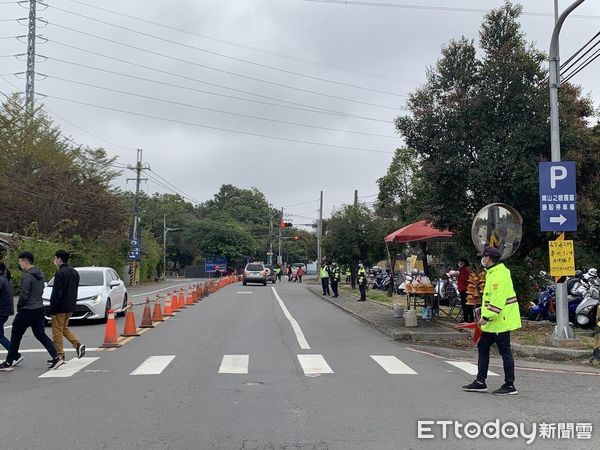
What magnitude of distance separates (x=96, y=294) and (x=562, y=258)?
38.2 ft

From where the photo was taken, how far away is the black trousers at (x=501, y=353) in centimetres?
814

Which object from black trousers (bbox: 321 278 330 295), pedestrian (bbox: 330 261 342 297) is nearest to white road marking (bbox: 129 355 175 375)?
pedestrian (bbox: 330 261 342 297)

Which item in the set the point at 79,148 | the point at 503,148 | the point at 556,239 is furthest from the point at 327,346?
the point at 79,148

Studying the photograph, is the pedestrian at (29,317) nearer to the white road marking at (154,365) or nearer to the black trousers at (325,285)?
the white road marking at (154,365)

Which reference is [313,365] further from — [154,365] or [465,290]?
[465,290]

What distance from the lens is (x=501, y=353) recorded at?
26.9 feet

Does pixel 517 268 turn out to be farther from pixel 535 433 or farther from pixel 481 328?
pixel 535 433

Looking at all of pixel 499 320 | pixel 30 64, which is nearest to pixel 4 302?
pixel 499 320

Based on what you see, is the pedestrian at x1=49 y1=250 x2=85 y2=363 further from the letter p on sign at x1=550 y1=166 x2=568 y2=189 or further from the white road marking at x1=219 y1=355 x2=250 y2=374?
the letter p on sign at x1=550 y1=166 x2=568 y2=189

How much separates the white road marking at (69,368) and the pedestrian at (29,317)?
0.57 feet

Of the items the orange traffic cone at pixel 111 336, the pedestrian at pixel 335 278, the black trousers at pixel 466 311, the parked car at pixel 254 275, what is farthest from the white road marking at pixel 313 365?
the parked car at pixel 254 275

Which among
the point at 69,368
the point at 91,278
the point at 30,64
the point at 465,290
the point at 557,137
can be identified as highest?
the point at 30,64

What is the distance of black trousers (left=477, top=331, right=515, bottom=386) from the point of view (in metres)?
8.14

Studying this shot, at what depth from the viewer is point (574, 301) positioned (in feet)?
51.7
